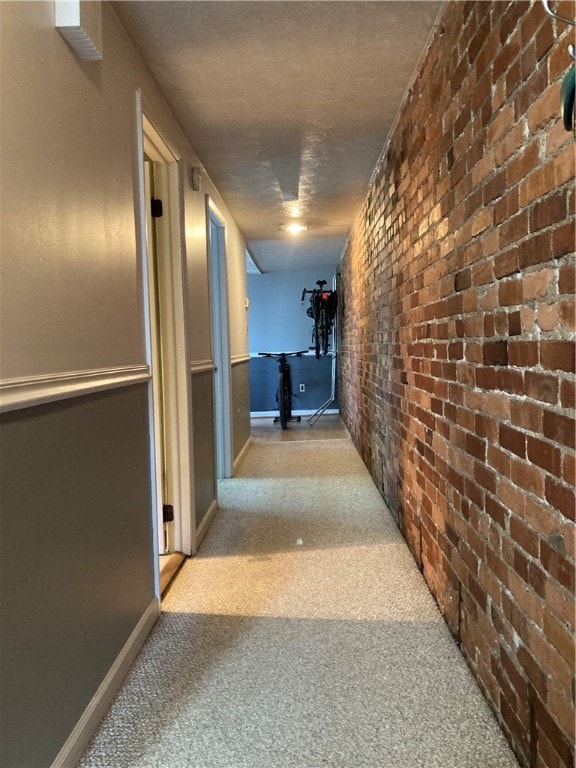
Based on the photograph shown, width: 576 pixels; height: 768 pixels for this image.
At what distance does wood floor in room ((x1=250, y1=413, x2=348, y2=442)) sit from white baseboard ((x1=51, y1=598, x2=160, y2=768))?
14.5 feet

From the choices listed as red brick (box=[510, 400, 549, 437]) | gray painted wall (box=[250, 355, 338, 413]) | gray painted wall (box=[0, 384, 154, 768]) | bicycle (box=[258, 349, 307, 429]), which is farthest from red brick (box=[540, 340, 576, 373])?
gray painted wall (box=[250, 355, 338, 413])

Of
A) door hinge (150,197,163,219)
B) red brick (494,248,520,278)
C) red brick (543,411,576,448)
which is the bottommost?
red brick (543,411,576,448)

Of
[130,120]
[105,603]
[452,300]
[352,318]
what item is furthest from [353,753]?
[352,318]

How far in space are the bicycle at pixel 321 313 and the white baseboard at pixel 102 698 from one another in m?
6.32

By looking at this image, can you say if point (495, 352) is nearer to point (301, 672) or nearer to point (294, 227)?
point (301, 672)

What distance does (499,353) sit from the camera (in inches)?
56.6

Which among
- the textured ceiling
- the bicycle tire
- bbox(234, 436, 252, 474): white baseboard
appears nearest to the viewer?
the textured ceiling

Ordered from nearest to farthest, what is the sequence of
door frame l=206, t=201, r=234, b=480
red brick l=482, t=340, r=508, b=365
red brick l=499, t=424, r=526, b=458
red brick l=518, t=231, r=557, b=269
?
red brick l=518, t=231, r=557, b=269, red brick l=499, t=424, r=526, b=458, red brick l=482, t=340, r=508, b=365, door frame l=206, t=201, r=234, b=480

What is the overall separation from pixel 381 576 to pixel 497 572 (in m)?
1.09

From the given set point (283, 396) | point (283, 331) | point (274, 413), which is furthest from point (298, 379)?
point (283, 396)

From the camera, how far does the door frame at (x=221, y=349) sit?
4.39 metres

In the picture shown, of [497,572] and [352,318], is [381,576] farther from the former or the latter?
[352,318]

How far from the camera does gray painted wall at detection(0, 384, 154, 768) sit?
1131 mm

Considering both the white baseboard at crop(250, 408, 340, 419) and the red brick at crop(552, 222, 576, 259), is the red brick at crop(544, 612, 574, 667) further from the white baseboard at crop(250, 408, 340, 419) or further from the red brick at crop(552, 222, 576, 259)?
the white baseboard at crop(250, 408, 340, 419)
